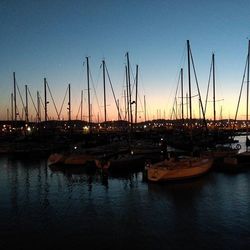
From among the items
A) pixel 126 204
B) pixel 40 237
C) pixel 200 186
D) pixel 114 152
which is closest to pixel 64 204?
pixel 126 204

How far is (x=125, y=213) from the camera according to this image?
17906 millimetres

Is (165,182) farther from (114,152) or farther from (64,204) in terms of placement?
(114,152)

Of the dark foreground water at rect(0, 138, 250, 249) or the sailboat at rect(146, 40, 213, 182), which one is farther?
the sailboat at rect(146, 40, 213, 182)

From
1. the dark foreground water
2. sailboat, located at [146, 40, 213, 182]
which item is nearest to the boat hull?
sailboat, located at [146, 40, 213, 182]

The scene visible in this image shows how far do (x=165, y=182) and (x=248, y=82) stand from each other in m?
26.5

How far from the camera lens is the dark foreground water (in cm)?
1392

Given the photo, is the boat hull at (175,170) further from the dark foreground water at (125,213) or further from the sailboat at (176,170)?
the dark foreground water at (125,213)

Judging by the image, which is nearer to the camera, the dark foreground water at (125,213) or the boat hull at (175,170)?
the dark foreground water at (125,213)

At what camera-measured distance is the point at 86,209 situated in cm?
1897

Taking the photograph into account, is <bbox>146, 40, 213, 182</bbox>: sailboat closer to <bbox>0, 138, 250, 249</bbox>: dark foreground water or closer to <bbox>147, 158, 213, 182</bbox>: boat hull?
<bbox>147, 158, 213, 182</bbox>: boat hull

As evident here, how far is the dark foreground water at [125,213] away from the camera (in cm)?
1392

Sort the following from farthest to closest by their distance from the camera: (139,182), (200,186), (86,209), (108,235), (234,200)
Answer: (139,182)
(200,186)
(234,200)
(86,209)
(108,235)

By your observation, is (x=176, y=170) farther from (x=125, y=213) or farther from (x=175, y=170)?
(x=125, y=213)

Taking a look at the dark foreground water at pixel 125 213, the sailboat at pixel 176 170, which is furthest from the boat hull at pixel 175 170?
the dark foreground water at pixel 125 213
